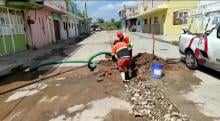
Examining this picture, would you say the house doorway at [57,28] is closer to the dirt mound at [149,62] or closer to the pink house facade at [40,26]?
the pink house facade at [40,26]

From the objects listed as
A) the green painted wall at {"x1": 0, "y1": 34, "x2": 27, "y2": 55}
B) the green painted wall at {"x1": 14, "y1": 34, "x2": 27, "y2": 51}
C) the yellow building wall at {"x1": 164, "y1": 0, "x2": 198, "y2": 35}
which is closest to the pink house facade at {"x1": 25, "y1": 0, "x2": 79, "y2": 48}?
the green painted wall at {"x1": 14, "y1": 34, "x2": 27, "y2": 51}

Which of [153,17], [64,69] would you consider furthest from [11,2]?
[153,17]

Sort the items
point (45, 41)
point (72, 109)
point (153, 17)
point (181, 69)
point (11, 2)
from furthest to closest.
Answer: point (153, 17) → point (45, 41) → point (11, 2) → point (181, 69) → point (72, 109)

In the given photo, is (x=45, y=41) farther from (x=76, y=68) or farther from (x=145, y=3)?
(x=145, y=3)

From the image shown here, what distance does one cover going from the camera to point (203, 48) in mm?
8008

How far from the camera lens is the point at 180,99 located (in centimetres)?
588

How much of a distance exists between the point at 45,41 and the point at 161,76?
16.7 m

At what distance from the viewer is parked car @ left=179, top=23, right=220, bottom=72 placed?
24.3 feet

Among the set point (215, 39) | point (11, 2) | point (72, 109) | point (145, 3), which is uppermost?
point (145, 3)

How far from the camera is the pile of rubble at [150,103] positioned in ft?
16.1

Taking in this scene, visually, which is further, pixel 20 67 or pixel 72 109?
pixel 20 67

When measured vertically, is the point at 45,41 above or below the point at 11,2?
below

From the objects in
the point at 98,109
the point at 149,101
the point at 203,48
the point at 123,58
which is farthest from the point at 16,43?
the point at 149,101

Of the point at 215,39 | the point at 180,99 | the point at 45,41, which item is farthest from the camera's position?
the point at 45,41
